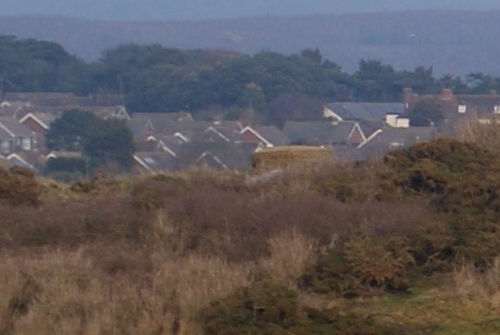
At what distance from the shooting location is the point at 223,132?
37.9 m

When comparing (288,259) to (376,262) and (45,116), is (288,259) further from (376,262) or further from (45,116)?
(45,116)

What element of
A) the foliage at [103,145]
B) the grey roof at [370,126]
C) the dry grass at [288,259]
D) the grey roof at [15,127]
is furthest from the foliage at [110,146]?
the dry grass at [288,259]

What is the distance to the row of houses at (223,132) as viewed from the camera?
28.5m

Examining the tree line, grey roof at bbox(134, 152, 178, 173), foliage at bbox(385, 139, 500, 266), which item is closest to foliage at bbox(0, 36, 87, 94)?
the tree line

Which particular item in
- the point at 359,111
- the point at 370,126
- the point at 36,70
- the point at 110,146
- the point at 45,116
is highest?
the point at 36,70

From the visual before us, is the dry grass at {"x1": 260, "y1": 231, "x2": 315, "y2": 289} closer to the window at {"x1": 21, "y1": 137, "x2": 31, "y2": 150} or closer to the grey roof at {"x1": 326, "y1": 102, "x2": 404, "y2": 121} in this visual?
the window at {"x1": 21, "y1": 137, "x2": 31, "y2": 150}

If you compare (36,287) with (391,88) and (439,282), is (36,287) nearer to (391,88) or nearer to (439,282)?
(439,282)

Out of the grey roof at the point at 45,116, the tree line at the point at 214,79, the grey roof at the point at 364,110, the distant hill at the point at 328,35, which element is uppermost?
the distant hill at the point at 328,35

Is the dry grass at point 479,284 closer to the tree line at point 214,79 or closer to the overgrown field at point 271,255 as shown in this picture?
the overgrown field at point 271,255

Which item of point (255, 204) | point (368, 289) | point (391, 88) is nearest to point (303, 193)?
point (255, 204)

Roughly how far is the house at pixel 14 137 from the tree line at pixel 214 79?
822 centimetres

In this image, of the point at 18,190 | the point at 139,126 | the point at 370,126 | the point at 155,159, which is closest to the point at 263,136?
the point at 370,126

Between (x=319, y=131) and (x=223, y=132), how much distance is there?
3532 mm

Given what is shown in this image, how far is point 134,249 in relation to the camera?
35.9 ft
